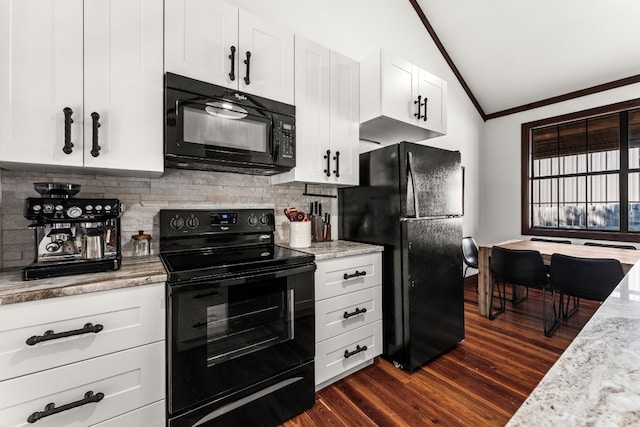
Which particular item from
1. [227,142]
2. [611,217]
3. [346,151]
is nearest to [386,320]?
[346,151]

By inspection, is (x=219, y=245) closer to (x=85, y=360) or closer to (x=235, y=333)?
(x=235, y=333)

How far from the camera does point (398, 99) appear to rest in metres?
2.38

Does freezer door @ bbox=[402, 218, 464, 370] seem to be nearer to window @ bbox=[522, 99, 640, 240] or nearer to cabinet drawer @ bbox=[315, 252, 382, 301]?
cabinet drawer @ bbox=[315, 252, 382, 301]

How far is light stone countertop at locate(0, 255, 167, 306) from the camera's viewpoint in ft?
3.34

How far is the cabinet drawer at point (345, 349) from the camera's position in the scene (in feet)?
6.07

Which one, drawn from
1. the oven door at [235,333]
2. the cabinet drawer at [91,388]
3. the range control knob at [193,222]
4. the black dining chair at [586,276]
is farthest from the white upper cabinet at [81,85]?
the black dining chair at [586,276]

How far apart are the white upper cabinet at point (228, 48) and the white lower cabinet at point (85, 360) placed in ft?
3.91

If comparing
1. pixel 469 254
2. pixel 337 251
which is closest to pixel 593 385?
pixel 337 251

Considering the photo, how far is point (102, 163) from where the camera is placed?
1350 millimetres

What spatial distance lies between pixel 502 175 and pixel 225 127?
467 centimetres

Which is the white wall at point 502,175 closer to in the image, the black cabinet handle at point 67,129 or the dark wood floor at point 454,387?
the dark wood floor at point 454,387

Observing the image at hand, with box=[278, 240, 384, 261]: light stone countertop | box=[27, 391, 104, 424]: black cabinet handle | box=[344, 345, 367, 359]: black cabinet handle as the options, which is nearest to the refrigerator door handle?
box=[278, 240, 384, 261]: light stone countertop

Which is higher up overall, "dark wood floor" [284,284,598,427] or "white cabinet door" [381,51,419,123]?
"white cabinet door" [381,51,419,123]

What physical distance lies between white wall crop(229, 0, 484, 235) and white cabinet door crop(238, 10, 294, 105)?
22.0 inches
